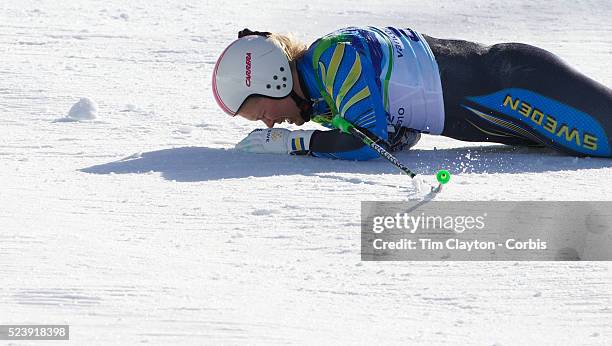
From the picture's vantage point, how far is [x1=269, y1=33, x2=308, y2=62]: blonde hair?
4.94 m

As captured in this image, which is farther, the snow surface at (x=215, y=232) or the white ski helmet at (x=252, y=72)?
the white ski helmet at (x=252, y=72)

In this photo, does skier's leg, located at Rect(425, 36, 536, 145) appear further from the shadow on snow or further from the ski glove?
the ski glove

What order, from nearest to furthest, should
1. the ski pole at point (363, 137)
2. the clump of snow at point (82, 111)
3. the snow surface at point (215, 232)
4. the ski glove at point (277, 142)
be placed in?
the snow surface at point (215, 232) < the ski pole at point (363, 137) < the ski glove at point (277, 142) < the clump of snow at point (82, 111)

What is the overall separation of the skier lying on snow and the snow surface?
0.40 feet

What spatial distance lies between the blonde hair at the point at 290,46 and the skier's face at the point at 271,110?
192mm

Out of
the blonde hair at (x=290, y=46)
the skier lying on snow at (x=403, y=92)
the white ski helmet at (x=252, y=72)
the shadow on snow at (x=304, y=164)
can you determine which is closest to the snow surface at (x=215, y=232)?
the shadow on snow at (x=304, y=164)

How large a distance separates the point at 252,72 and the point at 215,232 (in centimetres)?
133

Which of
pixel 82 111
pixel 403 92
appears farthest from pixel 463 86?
pixel 82 111

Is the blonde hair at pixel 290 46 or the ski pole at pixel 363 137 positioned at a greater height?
the blonde hair at pixel 290 46

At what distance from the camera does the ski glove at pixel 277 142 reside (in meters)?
4.88

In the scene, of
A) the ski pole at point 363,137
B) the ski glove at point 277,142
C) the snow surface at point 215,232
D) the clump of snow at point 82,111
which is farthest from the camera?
the clump of snow at point 82,111

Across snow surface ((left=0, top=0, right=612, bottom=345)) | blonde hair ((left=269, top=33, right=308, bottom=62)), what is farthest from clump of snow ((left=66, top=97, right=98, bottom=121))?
blonde hair ((left=269, top=33, right=308, bottom=62))

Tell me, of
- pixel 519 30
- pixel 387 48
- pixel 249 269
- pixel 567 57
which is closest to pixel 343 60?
pixel 387 48

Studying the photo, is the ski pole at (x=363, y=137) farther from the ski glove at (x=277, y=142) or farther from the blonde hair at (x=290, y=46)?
the blonde hair at (x=290, y=46)
